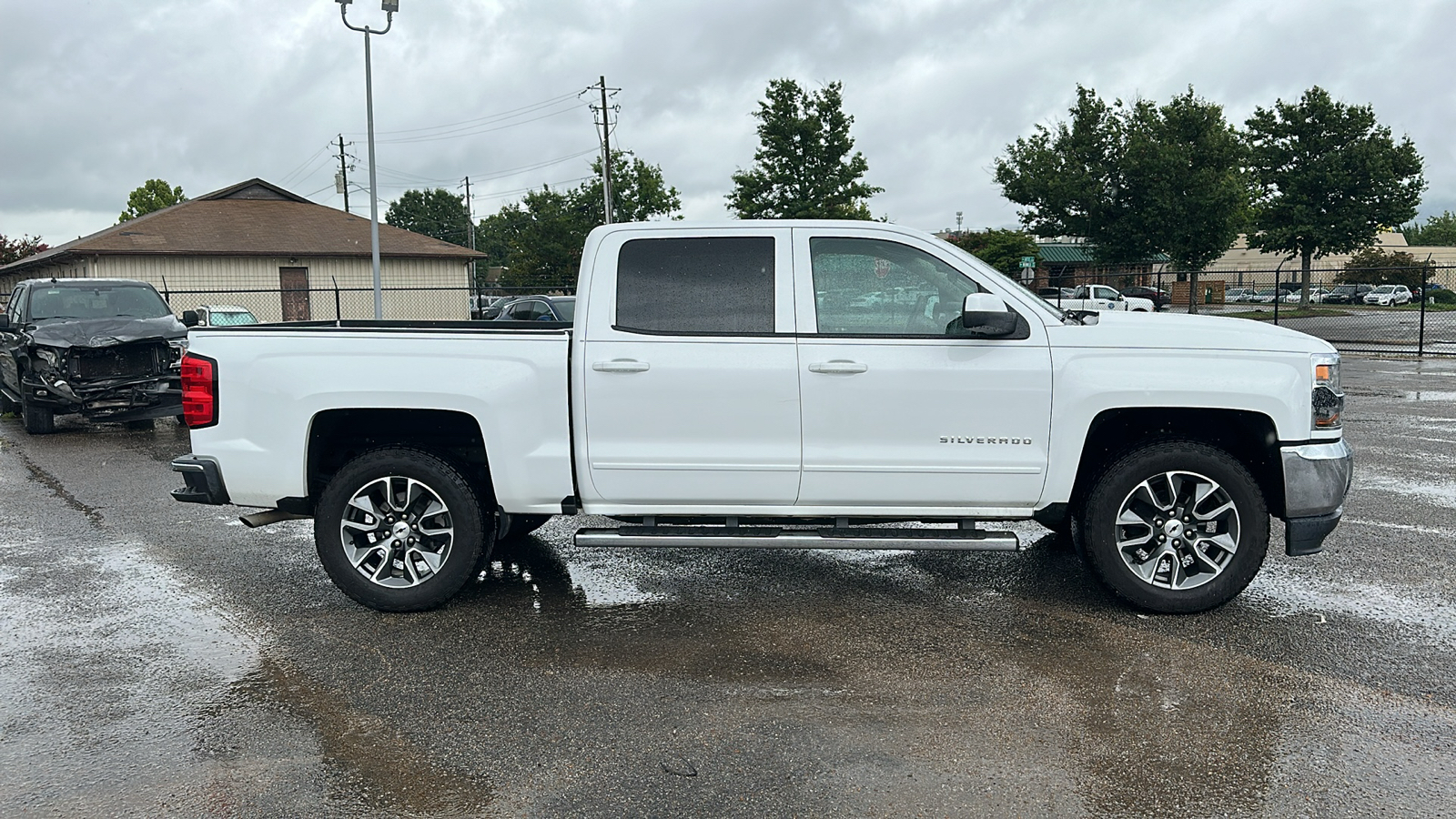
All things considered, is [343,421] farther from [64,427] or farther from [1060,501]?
[64,427]

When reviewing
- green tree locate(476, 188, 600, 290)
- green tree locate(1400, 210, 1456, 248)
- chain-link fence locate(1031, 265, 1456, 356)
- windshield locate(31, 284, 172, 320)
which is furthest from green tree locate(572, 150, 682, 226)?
green tree locate(1400, 210, 1456, 248)

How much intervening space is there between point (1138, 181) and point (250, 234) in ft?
112

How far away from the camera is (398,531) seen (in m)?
5.39

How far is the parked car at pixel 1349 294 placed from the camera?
60.3 m

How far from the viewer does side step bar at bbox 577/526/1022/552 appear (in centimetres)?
512

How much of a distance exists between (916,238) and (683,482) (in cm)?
166

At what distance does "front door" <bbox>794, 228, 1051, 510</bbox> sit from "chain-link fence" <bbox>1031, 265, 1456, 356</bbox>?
10.7 metres

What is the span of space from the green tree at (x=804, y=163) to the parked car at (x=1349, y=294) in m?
31.5

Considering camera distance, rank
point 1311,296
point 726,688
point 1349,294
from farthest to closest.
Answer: point 1349,294 → point 1311,296 → point 726,688

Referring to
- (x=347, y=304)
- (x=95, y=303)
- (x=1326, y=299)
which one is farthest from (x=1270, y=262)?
(x=95, y=303)

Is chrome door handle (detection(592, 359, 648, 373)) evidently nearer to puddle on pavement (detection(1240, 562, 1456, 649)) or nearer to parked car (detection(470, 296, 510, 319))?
puddle on pavement (detection(1240, 562, 1456, 649))

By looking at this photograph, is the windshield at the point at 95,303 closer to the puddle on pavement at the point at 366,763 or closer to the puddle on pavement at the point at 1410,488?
the puddle on pavement at the point at 366,763

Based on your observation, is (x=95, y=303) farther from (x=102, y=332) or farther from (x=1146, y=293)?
(x=1146, y=293)

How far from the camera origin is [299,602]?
572 centimetres
